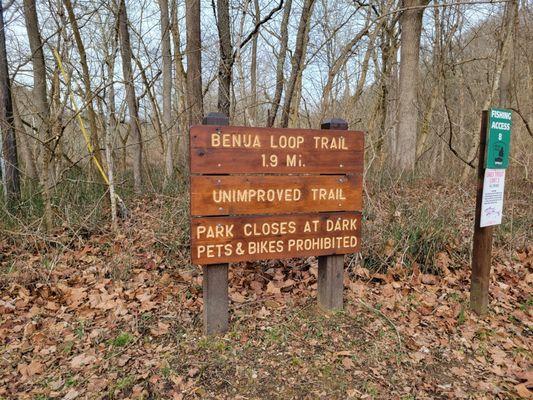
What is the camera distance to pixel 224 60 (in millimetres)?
7512

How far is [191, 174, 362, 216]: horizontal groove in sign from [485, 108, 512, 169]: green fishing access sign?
129cm

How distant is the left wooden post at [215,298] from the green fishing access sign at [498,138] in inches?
105

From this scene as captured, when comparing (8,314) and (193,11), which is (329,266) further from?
(193,11)

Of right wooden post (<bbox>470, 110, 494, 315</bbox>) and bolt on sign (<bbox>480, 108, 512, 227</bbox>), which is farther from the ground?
bolt on sign (<bbox>480, 108, 512, 227</bbox>)

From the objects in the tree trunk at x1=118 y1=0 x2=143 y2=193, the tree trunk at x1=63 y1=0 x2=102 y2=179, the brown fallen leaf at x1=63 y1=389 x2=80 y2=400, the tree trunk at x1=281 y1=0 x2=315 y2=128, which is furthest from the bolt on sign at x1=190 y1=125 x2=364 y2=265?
the tree trunk at x1=281 y1=0 x2=315 y2=128

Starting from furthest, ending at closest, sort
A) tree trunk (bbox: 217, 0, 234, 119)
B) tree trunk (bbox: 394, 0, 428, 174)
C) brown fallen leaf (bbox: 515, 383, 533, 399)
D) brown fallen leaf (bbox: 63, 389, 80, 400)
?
tree trunk (bbox: 394, 0, 428, 174)
tree trunk (bbox: 217, 0, 234, 119)
brown fallen leaf (bbox: 515, 383, 533, 399)
brown fallen leaf (bbox: 63, 389, 80, 400)

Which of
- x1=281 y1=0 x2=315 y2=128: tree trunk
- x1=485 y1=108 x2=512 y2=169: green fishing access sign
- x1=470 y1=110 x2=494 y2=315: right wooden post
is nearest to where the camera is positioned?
x1=485 y1=108 x2=512 y2=169: green fishing access sign

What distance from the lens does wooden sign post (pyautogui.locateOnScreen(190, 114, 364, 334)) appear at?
9.23ft

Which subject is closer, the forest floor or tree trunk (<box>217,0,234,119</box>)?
the forest floor

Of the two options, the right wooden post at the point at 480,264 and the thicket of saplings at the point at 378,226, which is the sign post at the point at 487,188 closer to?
the right wooden post at the point at 480,264

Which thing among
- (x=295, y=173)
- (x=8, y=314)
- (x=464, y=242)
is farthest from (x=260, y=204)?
(x=464, y=242)

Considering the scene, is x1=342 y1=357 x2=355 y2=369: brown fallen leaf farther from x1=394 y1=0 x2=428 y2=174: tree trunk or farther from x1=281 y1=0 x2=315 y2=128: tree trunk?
x1=394 y1=0 x2=428 y2=174: tree trunk

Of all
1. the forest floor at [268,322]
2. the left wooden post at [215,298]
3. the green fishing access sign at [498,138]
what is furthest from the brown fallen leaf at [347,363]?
the green fishing access sign at [498,138]

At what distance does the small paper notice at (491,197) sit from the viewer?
3455 mm
